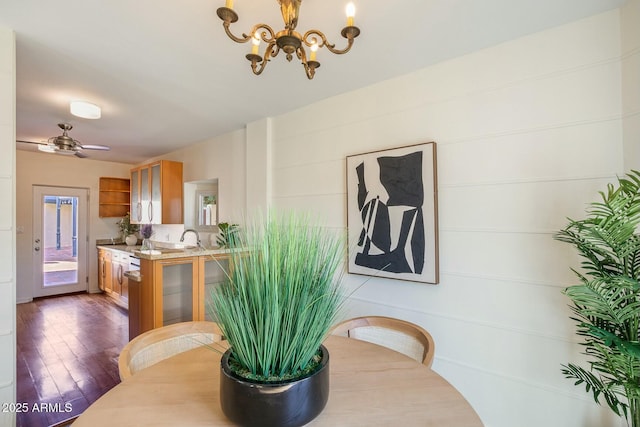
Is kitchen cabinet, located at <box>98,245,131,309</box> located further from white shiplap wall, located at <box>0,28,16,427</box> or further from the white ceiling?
white shiplap wall, located at <box>0,28,16,427</box>

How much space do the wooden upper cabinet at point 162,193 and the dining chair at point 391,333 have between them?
3.73 m

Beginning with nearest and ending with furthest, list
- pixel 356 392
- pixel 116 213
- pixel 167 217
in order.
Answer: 1. pixel 356 392
2. pixel 167 217
3. pixel 116 213

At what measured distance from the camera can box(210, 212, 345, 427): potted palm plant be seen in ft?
2.54

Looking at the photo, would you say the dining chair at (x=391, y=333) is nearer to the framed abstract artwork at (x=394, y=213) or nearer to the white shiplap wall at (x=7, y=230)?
the framed abstract artwork at (x=394, y=213)

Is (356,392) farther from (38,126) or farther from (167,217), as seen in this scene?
(38,126)

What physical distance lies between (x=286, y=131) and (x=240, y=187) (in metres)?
1.01

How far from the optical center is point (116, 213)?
603 centimetres

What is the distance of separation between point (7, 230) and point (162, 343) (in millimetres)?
1146

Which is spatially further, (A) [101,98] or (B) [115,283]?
(B) [115,283]

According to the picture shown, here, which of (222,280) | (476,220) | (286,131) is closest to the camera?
(222,280)

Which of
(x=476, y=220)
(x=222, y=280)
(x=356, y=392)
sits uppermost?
(x=476, y=220)

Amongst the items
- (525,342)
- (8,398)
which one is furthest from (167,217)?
(525,342)

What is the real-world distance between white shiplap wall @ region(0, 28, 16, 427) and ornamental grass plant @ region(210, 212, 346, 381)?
1707 mm

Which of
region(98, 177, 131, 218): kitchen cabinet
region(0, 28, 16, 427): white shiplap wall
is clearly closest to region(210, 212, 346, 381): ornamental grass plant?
region(0, 28, 16, 427): white shiplap wall
